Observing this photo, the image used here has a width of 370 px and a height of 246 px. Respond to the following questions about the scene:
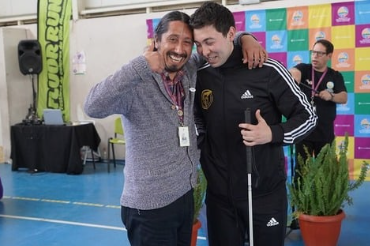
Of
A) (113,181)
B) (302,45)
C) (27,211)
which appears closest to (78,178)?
(113,181)

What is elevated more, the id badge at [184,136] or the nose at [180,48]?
the nose at [180,48]

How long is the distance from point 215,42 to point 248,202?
729 millimetres

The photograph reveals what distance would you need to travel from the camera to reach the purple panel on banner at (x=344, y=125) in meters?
5.91

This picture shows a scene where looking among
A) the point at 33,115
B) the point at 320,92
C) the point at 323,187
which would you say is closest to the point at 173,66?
the point at 323,187

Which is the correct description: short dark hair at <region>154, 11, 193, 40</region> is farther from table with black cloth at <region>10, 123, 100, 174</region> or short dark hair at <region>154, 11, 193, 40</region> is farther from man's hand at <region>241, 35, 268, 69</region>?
table with black cloth at <region>10, 123, 100, 174</region>

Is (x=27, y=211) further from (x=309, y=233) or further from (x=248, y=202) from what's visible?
(x=248, y=202)

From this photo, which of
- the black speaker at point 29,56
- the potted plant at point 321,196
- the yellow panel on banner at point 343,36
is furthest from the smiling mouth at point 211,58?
the black speaker at point 29,56

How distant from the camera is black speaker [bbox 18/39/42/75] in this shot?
7689 millimetres

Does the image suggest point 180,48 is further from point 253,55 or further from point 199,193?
point 199,193

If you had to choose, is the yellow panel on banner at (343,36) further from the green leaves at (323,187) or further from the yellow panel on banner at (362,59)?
the green leaves at (323,187)

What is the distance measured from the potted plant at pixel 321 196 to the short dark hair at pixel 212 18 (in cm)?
174

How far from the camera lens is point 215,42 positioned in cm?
179

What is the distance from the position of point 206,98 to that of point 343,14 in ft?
14.9

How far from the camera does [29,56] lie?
771cm
